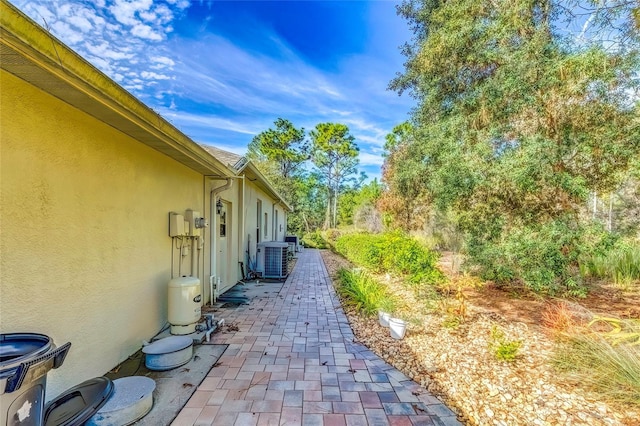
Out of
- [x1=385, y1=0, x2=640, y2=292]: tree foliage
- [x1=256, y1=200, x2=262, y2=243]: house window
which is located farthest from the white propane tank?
[x1=256, y1=200, x2=262, y2=243]: house window

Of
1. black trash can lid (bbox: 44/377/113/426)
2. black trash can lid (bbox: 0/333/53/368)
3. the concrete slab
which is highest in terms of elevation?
black trash can lid (bbox: 0/333/53/368)

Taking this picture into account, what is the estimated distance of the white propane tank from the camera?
12.8ft

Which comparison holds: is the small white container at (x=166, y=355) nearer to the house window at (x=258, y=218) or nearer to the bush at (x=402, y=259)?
the bush at (x=402, y=259)

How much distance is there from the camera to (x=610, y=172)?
5336 millimetres

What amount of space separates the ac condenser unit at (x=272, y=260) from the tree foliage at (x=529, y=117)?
14.7 ft

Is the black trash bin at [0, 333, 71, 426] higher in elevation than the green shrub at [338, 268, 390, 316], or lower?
higher

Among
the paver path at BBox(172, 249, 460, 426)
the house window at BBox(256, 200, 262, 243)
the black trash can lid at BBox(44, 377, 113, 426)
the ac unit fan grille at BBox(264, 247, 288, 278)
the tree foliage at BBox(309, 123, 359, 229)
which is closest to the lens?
the black trash can lid at BBox(44, 377, 113, 426)

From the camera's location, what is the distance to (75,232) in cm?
262

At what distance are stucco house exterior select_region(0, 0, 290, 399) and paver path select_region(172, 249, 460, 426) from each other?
1.13m

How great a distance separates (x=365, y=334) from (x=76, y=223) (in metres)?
3.62

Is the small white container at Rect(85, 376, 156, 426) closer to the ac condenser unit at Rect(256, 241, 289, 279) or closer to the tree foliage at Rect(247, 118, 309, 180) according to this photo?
the ac condenser unit at Rect(256, 241, 289, 279)

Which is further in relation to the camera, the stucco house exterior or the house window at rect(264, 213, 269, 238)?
the house window at rect(264, 213, 269, 238)

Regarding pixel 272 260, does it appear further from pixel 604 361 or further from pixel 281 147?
pixel 281 147

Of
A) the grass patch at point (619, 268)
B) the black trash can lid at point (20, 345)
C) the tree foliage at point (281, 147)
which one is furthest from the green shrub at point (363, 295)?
the tree foliage at point (281, 147)
